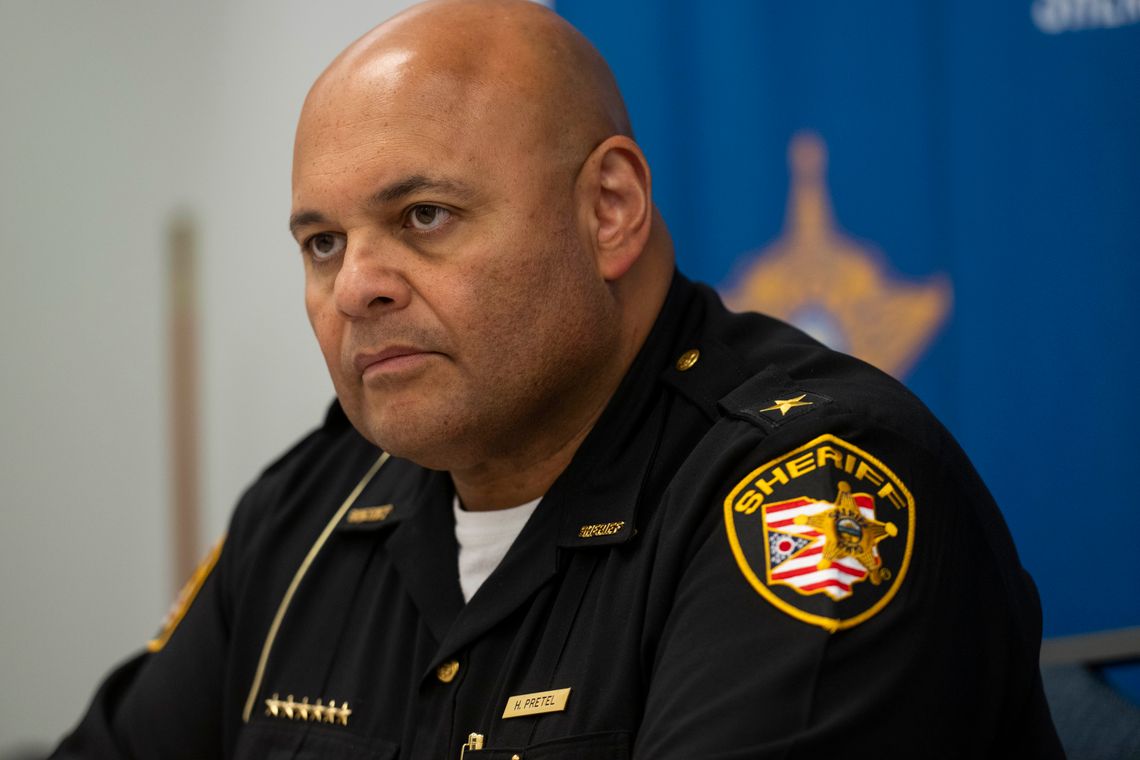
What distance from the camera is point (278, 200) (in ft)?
10.3

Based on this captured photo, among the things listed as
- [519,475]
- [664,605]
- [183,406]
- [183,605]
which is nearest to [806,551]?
[664,605]

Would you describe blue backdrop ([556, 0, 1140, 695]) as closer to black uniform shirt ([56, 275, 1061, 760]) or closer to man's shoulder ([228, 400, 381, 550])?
black uniform shirt ([56, 275, 1061, 760])

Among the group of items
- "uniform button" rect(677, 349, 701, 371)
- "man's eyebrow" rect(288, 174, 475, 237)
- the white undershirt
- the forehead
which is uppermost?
the forehead

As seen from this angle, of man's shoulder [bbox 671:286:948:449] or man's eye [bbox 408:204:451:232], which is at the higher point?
man's eye [bbox 408:204:451:232]

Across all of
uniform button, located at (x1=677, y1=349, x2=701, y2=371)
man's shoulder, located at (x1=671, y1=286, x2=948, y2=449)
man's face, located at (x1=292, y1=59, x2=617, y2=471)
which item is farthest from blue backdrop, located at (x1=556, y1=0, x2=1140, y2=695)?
man's face, located at (x1=292, y1=59, x2=617, y2=471)

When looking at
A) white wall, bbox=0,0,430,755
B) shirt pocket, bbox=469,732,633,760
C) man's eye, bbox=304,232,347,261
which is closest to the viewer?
shirt pocket, bbox=469,732,633,760

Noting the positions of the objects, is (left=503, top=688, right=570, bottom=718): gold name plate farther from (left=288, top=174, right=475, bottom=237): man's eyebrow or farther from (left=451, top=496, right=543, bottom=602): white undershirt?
(left=288, top=174, right=475, bottom=237): man's eyebrow

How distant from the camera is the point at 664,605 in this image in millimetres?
1254

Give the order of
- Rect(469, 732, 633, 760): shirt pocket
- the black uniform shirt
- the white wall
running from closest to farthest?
the black uniform shirt < Rect(469, 732, 633, 760): shirt pocket < the white wall

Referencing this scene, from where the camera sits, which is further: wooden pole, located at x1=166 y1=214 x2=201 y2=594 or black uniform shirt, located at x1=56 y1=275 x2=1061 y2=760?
wooden pole, located at x1=166 y1=214 x2=201 y2=594

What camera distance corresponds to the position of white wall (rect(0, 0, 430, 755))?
3.19m

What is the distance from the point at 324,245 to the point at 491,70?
298 mm

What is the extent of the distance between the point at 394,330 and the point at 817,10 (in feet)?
3.43

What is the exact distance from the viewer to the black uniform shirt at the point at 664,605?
1092 mm
